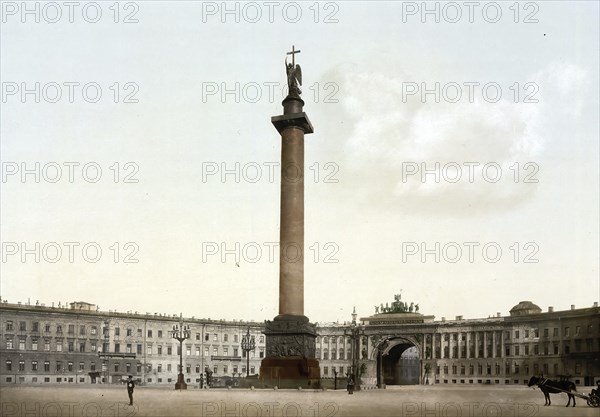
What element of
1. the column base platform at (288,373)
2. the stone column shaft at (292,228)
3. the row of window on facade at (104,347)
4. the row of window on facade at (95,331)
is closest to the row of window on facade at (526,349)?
the row of window on facade at (104,347)

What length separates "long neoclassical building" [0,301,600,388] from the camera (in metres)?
73.1

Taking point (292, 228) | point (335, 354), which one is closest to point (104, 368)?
point (335, 354)

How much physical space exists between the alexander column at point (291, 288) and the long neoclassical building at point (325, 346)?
29.1 m

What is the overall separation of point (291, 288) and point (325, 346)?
68.1 metres

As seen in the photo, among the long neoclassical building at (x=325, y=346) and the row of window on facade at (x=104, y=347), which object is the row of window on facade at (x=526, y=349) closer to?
the long neoclassical building at (x=325, y=346)

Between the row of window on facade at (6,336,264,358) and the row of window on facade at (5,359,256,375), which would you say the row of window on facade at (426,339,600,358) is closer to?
the row of window on facade at (6,336,264,358)

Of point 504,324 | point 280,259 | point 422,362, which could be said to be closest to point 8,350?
point 280,259

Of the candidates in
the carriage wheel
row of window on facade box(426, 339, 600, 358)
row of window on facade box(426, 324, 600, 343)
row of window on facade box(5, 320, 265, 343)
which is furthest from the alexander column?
row of window on facade box(426, 324, 600, 343)

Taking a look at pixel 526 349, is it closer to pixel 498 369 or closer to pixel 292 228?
pixel 498 369

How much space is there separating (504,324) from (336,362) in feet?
88.3

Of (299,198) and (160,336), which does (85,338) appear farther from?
(299,198)

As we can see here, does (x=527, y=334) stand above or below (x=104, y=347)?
above

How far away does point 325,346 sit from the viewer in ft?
336

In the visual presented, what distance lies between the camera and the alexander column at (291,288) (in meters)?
35.8
